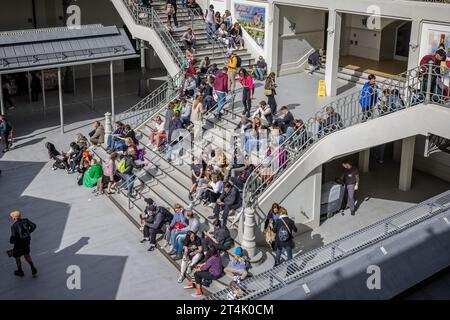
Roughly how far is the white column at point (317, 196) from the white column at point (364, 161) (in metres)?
4.88

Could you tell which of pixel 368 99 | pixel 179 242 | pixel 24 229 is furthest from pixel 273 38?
pixel 24 229

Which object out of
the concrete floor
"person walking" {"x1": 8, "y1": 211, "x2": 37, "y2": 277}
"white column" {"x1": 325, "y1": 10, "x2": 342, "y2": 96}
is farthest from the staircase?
"white column" {"x1": 325, "y1": 10, "x2": 342, "y2": 96}

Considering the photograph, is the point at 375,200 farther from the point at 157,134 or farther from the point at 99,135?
the point at 99,135

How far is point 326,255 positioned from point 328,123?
21.3ft

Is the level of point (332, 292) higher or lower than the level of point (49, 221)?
higher

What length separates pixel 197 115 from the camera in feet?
67.2

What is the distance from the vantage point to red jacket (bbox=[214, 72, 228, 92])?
69.9 ft

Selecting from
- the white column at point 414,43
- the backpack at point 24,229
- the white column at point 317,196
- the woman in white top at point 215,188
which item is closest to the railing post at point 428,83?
the white column at point 414,43

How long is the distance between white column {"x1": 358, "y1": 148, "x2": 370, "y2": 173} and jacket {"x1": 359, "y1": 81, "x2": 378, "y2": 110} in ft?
14.9

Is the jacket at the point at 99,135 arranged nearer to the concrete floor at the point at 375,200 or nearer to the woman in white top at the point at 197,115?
the woman in white top at the point at 197,115

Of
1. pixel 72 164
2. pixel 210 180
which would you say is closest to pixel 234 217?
pixel 210 180

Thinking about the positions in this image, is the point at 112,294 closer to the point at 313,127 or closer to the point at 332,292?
the point at 332,292

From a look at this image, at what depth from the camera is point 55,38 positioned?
25219 mm

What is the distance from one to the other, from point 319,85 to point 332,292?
40.0ft
